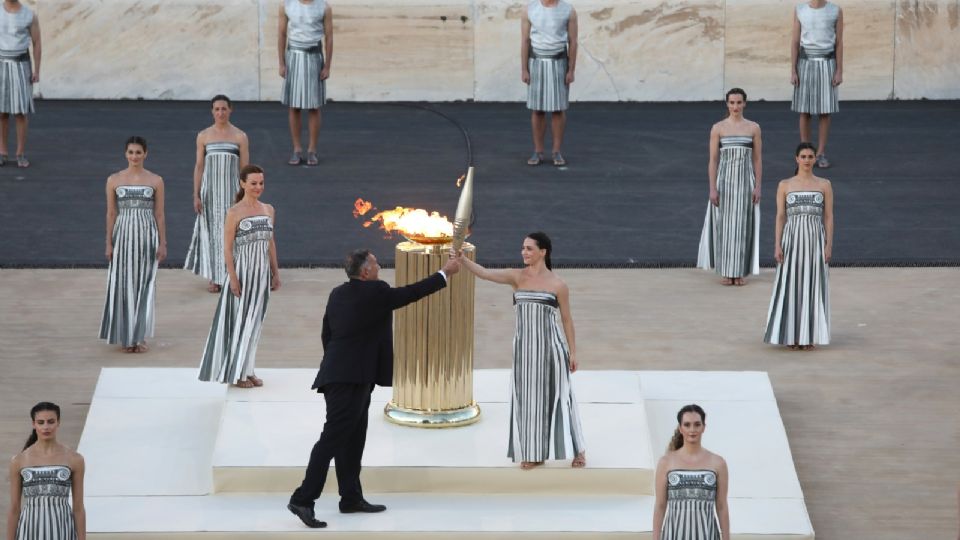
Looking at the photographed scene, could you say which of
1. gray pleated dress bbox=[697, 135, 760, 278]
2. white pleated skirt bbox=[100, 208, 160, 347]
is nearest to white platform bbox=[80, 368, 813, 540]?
white pleated skirt bbox=[100, 208, 160, 347]

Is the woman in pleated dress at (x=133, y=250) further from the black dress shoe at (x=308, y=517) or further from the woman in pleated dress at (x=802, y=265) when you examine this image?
the woman in pleated dress at (x=802, y=265)

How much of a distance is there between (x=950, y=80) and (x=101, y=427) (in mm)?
15346

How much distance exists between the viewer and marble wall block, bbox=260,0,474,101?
2333cm

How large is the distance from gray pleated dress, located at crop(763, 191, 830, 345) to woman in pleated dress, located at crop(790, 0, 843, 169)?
20.3ft

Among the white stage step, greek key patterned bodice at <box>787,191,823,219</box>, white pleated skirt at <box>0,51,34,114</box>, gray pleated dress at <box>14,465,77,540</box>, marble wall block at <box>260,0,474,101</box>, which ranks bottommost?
the white stage step

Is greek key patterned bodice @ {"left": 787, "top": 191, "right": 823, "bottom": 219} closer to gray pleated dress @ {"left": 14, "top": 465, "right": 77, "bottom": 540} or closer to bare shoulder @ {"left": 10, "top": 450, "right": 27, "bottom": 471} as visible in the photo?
gray pleated dress @ {"left": 14, "top": 465, "right": 77, "bottom": 540}

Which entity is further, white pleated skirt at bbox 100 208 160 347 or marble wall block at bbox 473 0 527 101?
marble wall block at bbox 473 0 527 101

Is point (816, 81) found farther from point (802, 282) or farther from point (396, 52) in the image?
point (802, 282)

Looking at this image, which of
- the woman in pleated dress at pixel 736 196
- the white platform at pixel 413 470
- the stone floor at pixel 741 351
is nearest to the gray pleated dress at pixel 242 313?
the white platform at pixel 413 470

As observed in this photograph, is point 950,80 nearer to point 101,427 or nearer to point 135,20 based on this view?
point 135,20

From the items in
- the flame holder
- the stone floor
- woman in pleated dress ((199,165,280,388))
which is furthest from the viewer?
woman in pleated dress ((199,165,280,388))

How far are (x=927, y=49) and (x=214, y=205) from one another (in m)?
11.9

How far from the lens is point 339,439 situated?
991cm

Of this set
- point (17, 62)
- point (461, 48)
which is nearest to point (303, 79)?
point (17, 62)
